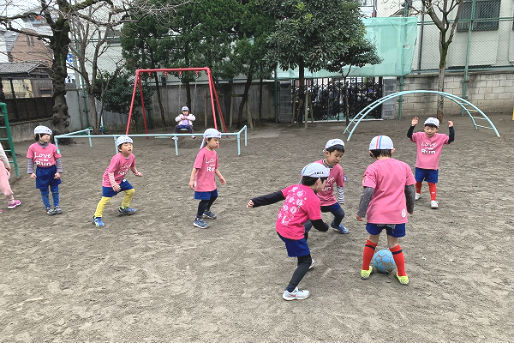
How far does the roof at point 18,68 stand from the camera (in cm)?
2002

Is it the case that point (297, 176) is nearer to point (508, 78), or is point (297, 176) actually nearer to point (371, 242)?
point (371, 242)

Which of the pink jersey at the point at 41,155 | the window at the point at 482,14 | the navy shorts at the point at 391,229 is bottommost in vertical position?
the navy shorts at the point at 391,229

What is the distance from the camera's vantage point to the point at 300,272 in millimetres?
3588

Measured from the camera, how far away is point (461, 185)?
7.07m

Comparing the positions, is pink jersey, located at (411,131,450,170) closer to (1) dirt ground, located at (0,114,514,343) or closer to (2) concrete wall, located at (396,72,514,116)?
(1) dirt ground, located at (0,114,514,343)

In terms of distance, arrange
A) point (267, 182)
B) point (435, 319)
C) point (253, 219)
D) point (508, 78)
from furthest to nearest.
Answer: point (508, 78) → point (267, 182) → point (253, 219) → point (435, 319)

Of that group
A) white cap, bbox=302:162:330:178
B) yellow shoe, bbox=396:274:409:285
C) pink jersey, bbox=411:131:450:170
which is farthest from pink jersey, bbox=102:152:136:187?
pink jersey, bbox=411:131:450:170

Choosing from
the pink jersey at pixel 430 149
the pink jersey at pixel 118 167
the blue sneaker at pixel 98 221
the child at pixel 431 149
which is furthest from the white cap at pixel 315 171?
the blue sneaker at pixel 98 221

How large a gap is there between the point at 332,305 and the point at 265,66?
40.4 feet

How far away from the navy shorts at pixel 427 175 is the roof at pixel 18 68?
20.1 m

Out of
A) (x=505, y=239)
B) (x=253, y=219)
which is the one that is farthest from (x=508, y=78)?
(x=253, y=219)

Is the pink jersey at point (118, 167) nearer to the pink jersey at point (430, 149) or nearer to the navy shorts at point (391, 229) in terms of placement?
the navy shorts at point (391, 229)

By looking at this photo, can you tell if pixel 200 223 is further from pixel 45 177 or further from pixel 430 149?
pixel 430 149

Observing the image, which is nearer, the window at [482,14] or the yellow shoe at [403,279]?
the yellow shoe at [403,279]
